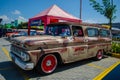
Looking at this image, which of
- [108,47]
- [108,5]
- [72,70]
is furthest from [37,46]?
[108,5]

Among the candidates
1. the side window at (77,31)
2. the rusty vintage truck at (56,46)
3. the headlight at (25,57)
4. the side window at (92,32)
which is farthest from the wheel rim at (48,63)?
the side window at (92,32)

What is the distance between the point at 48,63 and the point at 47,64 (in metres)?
0.05

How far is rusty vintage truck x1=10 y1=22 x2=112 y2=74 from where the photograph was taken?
5050mm

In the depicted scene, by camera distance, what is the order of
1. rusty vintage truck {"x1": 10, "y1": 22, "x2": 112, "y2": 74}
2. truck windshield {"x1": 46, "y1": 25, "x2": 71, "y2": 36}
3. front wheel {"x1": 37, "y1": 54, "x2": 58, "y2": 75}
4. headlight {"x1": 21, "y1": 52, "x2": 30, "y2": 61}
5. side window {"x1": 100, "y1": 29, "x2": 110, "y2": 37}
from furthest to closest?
1. side window {"x1": 100, "y1": 29, "x2": 110, "y2": 37}
2. truck windshield {"x1": 46, "y1": 25, "x2": 71, "y2": 36}
3. front wheel {"x1": 37, "y1": 54, "x2": 58, "y2": 75}
4. rusty vintage truck {"x1": 10, "y1": 22, "x2": 112, "y2": 74}
5. headlight {"x1": 21, "y1": 52, "x2": 30, "y2": 61}

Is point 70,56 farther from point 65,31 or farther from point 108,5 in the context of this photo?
point 108,5

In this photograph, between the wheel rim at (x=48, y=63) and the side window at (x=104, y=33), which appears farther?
the side window at (x=104, y=33)

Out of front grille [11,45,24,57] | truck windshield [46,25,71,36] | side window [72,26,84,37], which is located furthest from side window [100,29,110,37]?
front grille [11,45,24,57]

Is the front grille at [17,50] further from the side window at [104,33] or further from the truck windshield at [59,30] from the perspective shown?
the side window at [104,33]

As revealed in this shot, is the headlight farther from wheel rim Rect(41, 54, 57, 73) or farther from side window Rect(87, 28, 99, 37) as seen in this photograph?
side window Rect(87, 28, 99, 37)

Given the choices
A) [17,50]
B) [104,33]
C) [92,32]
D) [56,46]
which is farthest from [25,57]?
[104,33]

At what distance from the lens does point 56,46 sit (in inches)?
223

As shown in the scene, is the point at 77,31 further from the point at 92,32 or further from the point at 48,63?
the point at 48,63

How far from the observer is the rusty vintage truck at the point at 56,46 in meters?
5.05

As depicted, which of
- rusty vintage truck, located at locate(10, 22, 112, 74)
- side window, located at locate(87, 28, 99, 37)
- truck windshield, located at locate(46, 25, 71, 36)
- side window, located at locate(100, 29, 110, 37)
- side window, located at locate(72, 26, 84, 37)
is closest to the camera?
rusty vintage truck, located at locate(10, 22, 112, 74)
